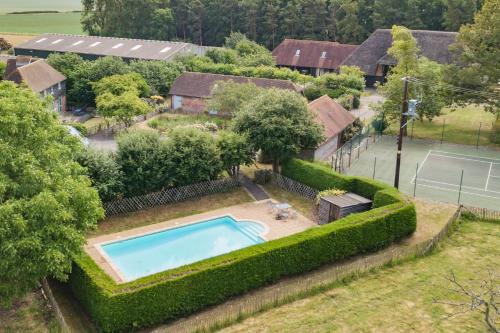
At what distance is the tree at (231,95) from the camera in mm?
52781

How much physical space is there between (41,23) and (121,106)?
93716 millimetres

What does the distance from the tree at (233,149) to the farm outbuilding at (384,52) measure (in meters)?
39.7

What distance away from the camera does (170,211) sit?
115 feet

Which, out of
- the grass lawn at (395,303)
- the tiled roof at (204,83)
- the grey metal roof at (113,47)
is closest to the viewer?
the grass lawn at (395,303)

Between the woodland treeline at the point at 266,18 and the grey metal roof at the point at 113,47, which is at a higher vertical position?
the woodland treeline at the point at 266,18

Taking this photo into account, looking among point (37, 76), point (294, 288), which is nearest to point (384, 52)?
point (37, 76)

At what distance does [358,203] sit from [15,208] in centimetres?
1954

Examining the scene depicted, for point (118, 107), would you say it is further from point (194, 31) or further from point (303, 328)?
point (194, 31)

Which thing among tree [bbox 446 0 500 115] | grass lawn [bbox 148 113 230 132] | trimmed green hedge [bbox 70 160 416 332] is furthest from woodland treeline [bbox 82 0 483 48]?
trimmed green hedge [bbox 70 160 416 332]

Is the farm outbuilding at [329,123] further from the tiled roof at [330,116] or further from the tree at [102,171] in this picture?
the tree at [102,171]

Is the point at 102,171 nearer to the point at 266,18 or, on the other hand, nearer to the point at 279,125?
the point at 279,125

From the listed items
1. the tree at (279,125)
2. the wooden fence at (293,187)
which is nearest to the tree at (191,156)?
the tree at (279,125)

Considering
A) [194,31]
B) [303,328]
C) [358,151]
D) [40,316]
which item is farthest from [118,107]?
[194,31]

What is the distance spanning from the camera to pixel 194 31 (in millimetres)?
101000
